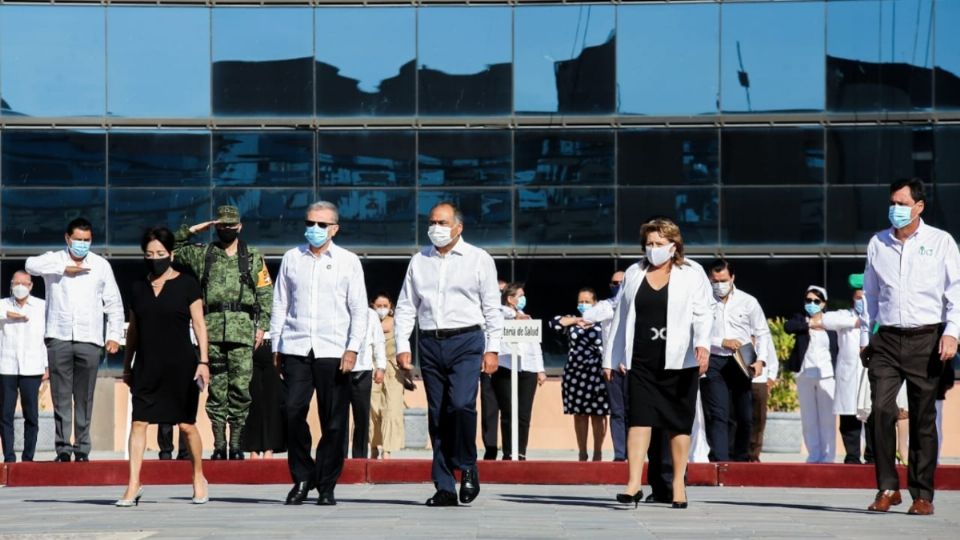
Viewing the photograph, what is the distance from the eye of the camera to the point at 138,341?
566 inches

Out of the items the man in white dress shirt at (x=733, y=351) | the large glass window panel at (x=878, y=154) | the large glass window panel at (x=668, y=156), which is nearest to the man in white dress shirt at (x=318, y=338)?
the man in white dress shirt at (x=733, y=351)

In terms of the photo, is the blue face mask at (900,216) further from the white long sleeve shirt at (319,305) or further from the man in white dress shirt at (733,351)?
the man in white dress shirt at (733,351)

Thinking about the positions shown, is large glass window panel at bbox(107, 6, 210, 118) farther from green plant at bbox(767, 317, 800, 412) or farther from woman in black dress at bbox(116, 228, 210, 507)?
woman in black dress at bbox(116, 228, 210, 507)

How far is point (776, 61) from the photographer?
85.8 feet

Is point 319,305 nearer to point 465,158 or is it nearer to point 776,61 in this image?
point 465,158

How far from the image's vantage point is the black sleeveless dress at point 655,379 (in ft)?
46.1

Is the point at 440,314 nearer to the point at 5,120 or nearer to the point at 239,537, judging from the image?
the point at 239,537

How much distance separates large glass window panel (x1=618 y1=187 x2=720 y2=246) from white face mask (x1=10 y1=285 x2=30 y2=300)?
8.77 m

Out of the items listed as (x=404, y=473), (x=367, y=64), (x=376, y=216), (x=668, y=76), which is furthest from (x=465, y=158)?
(x=404, y=473)

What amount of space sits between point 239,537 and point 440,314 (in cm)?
343

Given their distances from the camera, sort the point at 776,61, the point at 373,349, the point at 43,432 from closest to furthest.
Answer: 1. the point at 373,349
2. the point at 43,432
3. the point at 776,61

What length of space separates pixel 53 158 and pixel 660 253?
13.9m

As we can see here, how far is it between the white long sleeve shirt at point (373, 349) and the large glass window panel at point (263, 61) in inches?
240

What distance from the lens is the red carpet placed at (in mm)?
17297
